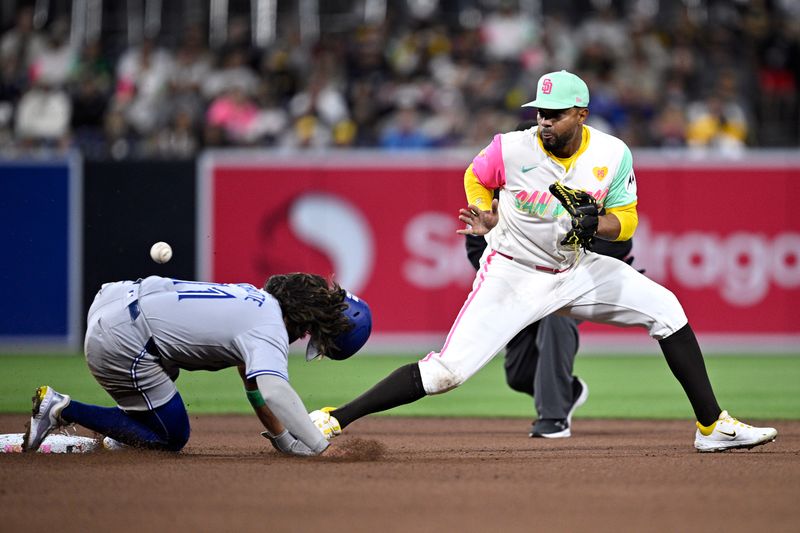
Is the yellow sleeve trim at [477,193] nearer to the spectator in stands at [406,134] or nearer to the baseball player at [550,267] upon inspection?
the baseball player at [550,267]

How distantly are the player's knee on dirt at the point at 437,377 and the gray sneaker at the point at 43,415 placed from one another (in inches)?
74.2

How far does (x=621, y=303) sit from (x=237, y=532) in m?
3.07

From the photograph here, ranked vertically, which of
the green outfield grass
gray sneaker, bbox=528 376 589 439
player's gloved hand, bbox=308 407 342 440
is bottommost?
the green outfield grass

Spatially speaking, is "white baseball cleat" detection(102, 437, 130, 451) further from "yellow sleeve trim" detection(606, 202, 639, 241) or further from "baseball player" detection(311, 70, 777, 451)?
"yellow sleeve trim" detection(606, 202, 639, 241)

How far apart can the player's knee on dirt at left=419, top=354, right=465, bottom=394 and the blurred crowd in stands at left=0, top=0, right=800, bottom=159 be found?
30.4 ft

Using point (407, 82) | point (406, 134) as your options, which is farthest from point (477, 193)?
point (407, 82)

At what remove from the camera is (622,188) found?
6.91m

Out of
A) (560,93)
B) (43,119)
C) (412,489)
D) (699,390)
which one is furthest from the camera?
(43,119)

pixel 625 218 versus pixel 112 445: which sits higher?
pixel 625 218

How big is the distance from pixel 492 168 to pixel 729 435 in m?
1.96

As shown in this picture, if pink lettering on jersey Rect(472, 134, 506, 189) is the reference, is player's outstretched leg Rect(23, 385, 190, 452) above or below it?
below

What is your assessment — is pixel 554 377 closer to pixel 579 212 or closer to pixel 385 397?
pixel 385 397

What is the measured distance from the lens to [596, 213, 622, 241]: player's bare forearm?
668 cm

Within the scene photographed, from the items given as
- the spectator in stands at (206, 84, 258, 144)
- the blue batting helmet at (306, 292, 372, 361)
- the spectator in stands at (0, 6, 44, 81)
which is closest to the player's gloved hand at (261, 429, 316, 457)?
the blue batting helmet at (306, 292, 372, 361)
